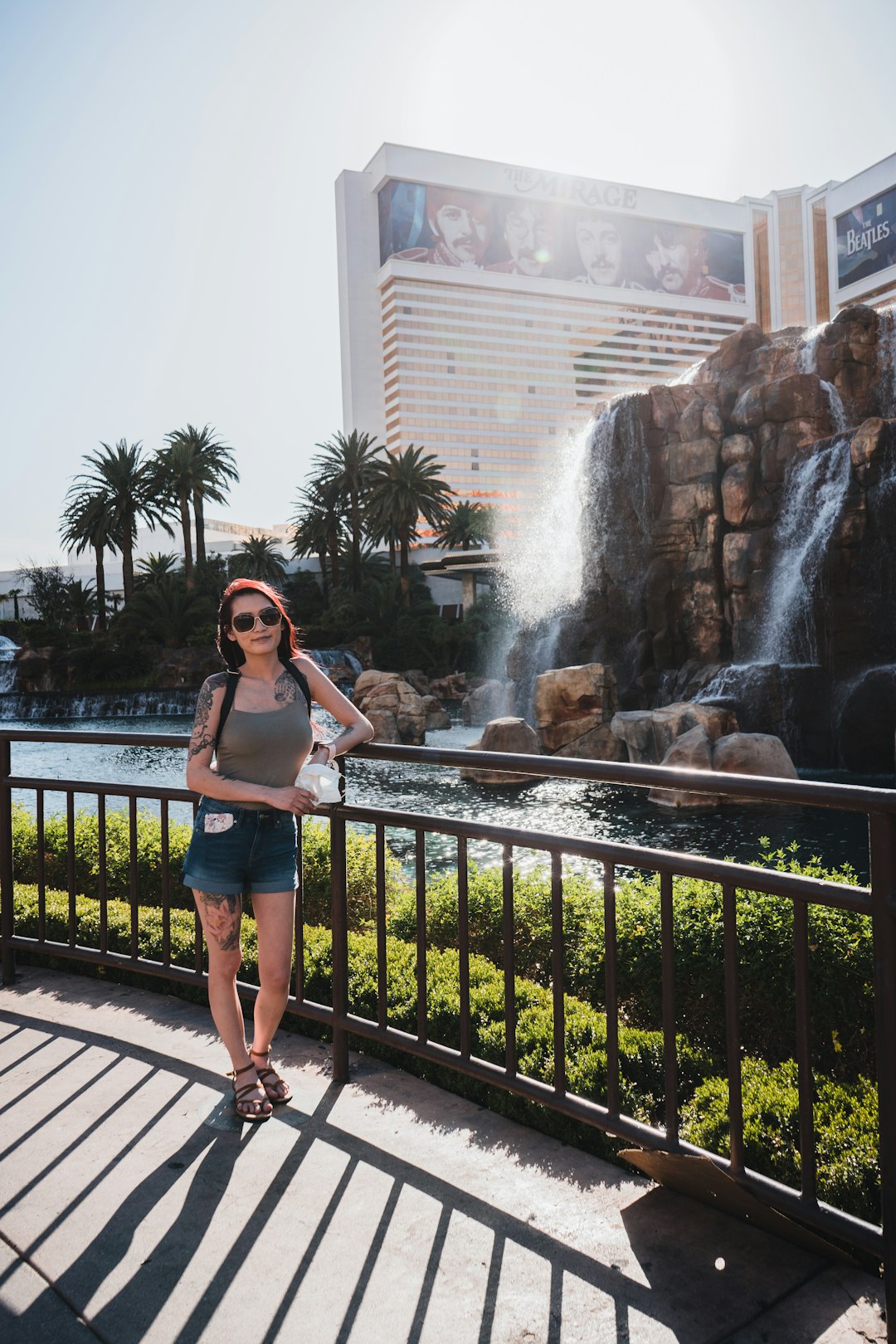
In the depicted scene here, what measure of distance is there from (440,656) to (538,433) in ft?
354

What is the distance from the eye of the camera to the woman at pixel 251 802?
3.01 meters

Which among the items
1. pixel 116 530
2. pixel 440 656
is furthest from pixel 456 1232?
pixel 116 530

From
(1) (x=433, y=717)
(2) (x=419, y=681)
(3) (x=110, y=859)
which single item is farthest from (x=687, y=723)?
(2) (x=419, y=681)

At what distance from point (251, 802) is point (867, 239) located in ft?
489

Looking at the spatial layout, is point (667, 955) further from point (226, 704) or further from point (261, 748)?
point (226, 704)

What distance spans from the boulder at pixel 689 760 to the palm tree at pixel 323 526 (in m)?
45.9

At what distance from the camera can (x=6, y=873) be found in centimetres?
451

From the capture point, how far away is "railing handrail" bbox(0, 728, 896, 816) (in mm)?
1980

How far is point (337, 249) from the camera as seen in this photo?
457ft

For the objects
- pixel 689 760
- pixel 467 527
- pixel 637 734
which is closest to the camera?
pixel 689 760

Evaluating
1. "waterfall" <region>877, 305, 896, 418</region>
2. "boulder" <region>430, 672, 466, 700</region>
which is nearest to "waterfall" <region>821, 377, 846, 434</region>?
"waterfall" <region>877, 305, 896, 418</region>

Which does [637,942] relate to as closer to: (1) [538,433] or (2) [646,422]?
(2) [646,422]

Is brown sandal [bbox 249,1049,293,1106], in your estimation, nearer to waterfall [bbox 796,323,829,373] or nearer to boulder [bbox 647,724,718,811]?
boulder [bbox 647,724,718,811]

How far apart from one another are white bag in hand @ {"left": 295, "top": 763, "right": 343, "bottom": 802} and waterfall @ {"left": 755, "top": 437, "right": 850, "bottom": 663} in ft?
69.7
